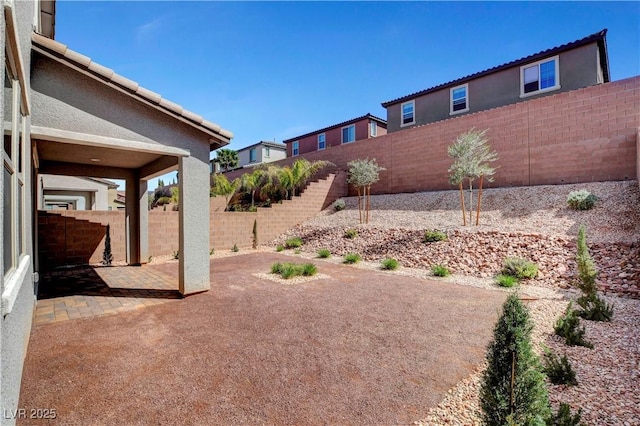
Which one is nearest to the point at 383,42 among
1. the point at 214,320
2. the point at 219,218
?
the point at 219,218

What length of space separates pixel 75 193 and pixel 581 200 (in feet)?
90.1

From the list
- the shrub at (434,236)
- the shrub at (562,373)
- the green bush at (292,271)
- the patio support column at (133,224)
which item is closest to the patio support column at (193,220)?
the green bush at (292,271)

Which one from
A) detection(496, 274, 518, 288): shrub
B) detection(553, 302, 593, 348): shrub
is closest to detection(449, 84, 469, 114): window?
detection(496, 274, 518, 288): shrub

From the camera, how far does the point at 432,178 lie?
15.5 meters

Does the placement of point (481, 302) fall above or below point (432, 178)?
below

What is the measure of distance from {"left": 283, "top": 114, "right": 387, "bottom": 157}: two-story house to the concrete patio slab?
64.8ft

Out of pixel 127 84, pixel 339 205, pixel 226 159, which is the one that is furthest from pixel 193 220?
pixel 226 159

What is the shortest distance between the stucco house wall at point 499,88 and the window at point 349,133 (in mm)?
3600

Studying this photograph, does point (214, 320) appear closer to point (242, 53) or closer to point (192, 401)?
point (192, 401)

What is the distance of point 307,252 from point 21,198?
9.87 meters

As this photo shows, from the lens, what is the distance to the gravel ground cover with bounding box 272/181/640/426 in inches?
116

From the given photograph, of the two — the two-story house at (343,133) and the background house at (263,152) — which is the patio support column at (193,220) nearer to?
the two-story house at (343,133)

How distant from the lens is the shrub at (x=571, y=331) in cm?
398

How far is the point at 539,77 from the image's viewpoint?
1552 centimetres
